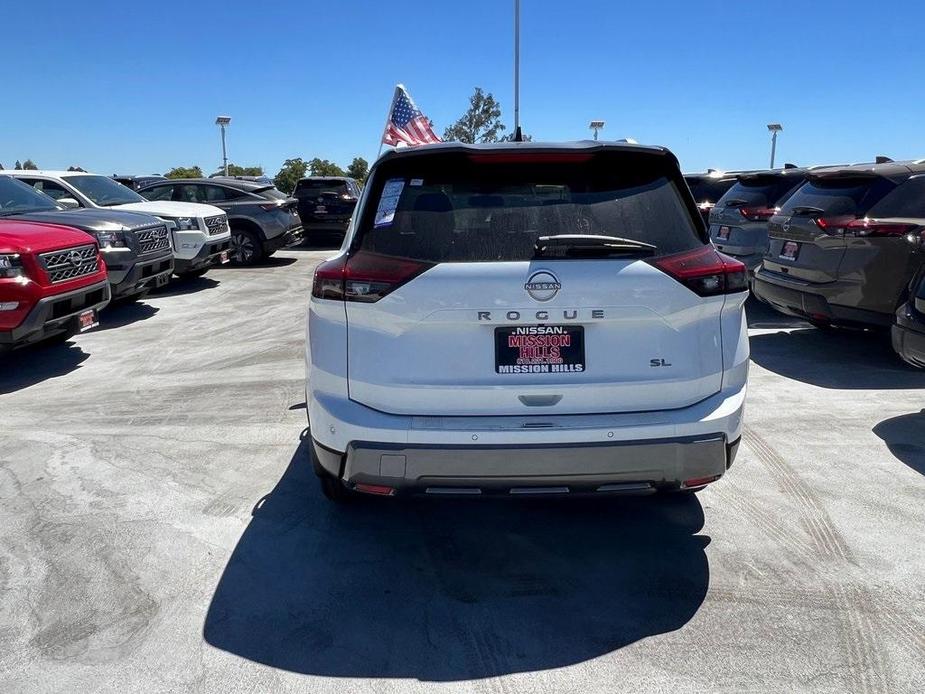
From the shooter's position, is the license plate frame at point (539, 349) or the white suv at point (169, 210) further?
the white suv at point (169, 210)

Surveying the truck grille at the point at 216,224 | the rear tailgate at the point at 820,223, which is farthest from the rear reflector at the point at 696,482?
the truck grille at the point at 216,224

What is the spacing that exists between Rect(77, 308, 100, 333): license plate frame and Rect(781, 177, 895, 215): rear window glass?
7.13 metres

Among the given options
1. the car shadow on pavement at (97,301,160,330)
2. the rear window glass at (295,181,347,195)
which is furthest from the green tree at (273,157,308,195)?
the car shadow on pavement at (97,301,160,330)

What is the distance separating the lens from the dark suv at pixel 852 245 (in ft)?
21.6

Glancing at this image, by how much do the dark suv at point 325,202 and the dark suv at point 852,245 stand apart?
12792mm

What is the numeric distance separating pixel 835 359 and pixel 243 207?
11435 mm

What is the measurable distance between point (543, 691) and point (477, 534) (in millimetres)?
1213

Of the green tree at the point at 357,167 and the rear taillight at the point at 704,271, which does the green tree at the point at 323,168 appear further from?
the rear taillight at the point at 704,271

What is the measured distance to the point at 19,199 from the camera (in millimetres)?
9344

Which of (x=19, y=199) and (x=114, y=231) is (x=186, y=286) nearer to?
(x=114, y=231)

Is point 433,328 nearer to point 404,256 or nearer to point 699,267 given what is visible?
point 404,256

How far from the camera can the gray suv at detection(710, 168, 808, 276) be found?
962cm

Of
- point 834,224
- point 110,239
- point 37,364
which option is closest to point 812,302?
point 834,224

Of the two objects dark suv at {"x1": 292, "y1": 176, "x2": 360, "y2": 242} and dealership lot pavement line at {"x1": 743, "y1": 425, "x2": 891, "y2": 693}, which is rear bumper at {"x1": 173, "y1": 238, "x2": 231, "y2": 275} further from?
dealership lot pavement line at {"x1": 743, "y1": 425, "x2": 891, "y2": 693}
